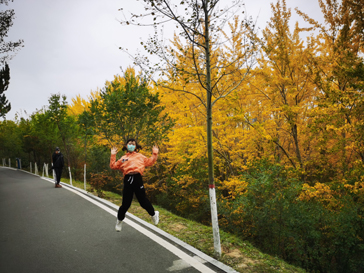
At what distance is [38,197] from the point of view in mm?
8875

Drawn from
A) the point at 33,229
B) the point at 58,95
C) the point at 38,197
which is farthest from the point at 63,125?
the point at 33,229

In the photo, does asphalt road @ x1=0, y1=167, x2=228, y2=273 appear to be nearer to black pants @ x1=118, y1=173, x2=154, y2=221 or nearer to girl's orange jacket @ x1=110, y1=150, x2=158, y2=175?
black pants @ x1=118, y1=173, x2=154, y2=221

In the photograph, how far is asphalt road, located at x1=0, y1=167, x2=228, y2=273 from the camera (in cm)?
333

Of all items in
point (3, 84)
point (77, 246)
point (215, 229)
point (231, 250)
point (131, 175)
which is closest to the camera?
point (215, 229)

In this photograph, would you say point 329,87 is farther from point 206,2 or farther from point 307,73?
point 206,2

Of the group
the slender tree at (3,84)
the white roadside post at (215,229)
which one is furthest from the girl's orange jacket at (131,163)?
the slender tree at (3,84)

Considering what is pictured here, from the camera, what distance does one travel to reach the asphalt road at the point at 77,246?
3.33 meters

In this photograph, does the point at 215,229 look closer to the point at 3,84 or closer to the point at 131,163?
the point at 131,163

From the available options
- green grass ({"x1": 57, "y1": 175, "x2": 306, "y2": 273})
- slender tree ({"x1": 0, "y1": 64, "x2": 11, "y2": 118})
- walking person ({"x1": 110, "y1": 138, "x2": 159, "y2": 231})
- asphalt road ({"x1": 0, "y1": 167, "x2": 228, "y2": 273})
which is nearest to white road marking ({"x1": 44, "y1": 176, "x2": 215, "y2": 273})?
asphalt road ({"x1": 0, "y1": 167, "x2": 228, "y2": 273})

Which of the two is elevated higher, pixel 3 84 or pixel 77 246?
pixel 3 84

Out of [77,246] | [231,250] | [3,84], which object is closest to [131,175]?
[77,246]

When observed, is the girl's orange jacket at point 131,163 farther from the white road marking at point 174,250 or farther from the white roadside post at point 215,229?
the white roadside post at point 215,229

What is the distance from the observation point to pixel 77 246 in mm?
4090

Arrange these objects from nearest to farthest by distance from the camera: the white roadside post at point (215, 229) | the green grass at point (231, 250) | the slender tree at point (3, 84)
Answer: the green grass at point (231, 250) < the white roadside post at point (215, 229) < the slender tree at point (3, 84)
